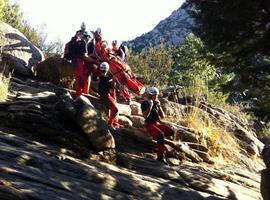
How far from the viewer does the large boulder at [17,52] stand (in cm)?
1595

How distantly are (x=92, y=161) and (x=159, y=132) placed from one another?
258 centimetres

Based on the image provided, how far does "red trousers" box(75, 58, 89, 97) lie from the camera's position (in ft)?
42.4

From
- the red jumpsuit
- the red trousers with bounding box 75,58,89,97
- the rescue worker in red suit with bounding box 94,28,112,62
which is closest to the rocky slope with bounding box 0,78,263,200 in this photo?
the red jumpsuit

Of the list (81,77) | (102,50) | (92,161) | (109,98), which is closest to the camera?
(92,161)

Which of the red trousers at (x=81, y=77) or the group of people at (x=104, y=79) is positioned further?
the red trousers at (x=81, y=77)

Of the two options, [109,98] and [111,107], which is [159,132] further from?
[109,98]

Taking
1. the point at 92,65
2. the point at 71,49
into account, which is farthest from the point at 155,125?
the point at 71,49

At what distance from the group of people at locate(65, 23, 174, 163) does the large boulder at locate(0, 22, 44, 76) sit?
7.01 ft

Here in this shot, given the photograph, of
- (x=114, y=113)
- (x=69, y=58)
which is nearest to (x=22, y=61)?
(x=69, y=58)

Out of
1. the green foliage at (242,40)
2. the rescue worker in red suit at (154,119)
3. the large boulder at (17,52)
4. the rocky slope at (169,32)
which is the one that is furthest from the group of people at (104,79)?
the rocky slope at (169,32)

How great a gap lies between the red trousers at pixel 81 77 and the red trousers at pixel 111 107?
1.11 metres

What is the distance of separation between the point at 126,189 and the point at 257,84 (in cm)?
310

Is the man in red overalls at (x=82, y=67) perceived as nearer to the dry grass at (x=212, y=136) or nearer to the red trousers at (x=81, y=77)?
the red trousers at (x=81, y=77)

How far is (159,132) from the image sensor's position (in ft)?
35.8
